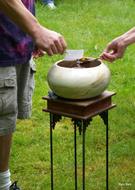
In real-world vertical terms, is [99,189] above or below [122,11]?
below

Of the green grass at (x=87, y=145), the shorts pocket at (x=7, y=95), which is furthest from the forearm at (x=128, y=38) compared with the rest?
the green grass at (x=87, y=145)

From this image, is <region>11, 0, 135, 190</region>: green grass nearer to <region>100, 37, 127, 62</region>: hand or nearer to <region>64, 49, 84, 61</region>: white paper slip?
<region>100, 37, 127, 62</region>: hand

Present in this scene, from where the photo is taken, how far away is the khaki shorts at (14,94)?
9.07 ft

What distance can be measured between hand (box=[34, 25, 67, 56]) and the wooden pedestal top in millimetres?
253

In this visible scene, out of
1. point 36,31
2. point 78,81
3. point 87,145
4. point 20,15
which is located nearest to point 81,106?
point 78,81

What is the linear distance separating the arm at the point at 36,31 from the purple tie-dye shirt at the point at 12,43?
18 cm

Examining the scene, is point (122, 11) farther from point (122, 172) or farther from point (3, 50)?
point (3, 50)

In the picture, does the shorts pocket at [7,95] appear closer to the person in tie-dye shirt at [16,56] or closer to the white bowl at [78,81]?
the person in tie-dye shirt at [16,56]

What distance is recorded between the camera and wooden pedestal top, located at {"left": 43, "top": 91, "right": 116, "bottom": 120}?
A: 250 centimetres

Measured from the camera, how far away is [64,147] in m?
3.94

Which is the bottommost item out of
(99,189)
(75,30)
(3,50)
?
(99,189)

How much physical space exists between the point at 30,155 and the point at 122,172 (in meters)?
0.69

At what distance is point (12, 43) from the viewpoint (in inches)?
107

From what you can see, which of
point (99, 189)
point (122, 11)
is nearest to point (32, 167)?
point (99, 189)
